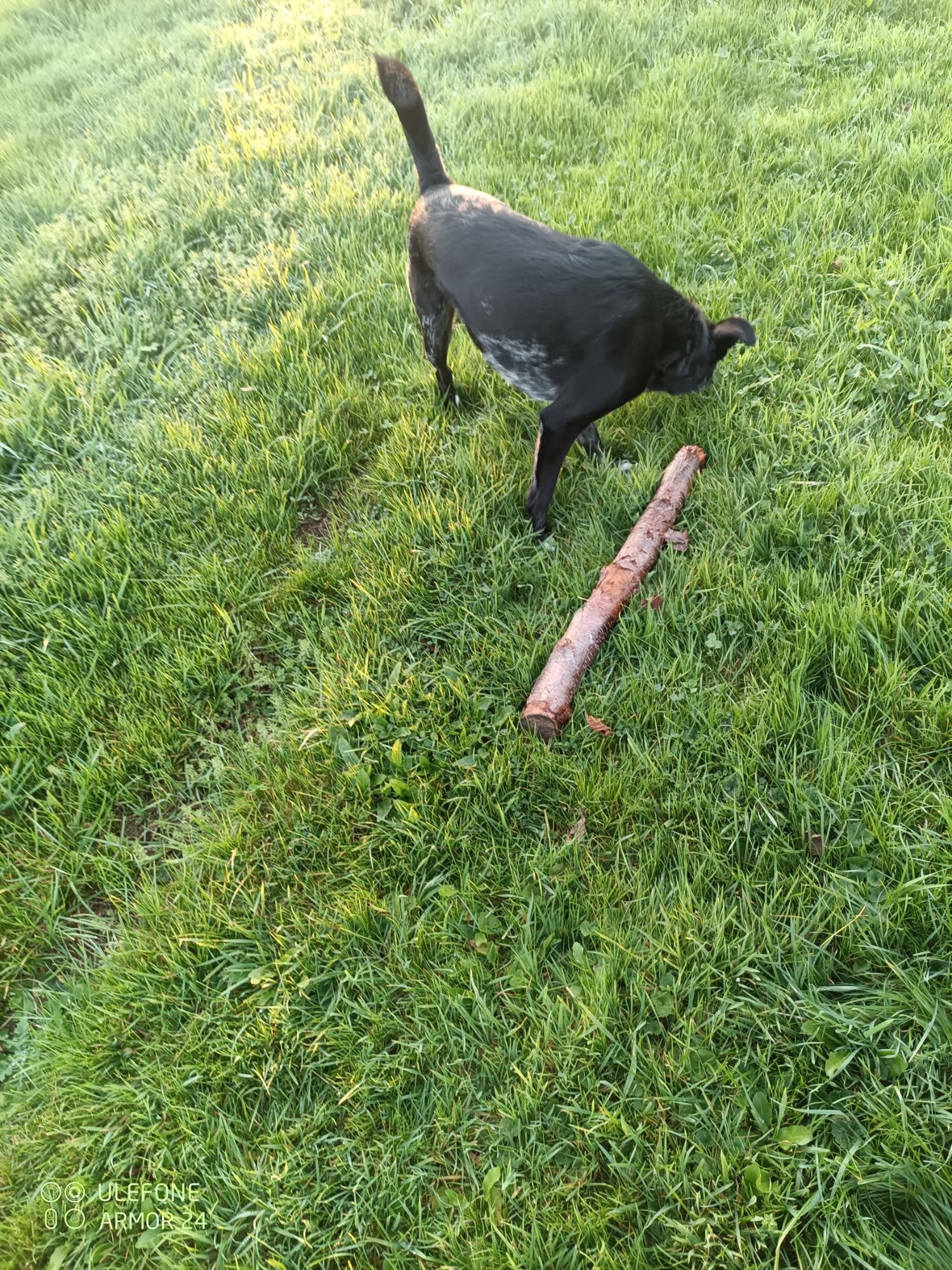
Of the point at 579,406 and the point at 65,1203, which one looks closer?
the point at 65,1203

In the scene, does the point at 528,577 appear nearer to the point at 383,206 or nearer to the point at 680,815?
the point at 680,815

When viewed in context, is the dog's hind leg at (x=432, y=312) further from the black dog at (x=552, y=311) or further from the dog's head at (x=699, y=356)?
the dog's head at (x=699, y=356)

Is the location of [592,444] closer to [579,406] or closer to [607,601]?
[579,406]

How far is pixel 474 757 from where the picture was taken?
2.52 meters

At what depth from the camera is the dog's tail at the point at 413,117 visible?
3141mm

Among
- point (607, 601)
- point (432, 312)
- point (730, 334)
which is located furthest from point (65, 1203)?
point (730, 334)

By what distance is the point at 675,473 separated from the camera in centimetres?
316

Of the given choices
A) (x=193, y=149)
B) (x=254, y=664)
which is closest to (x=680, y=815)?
(x=254, y=664)

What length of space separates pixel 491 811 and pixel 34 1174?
1.59 m

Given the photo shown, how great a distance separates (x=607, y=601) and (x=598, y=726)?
52 cm

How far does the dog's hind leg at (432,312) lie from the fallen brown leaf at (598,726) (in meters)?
2.01

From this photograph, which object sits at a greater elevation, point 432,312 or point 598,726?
point 432,312

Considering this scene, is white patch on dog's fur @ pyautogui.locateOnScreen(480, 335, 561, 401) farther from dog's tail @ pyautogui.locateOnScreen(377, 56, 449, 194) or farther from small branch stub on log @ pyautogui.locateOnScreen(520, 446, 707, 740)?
dog's tail @ pyautogui.locateOnScreen(377, 56, 449, 194)

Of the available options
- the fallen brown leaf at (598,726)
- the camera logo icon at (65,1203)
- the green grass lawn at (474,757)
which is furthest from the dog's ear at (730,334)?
the camera logo icon at (65,1203)
